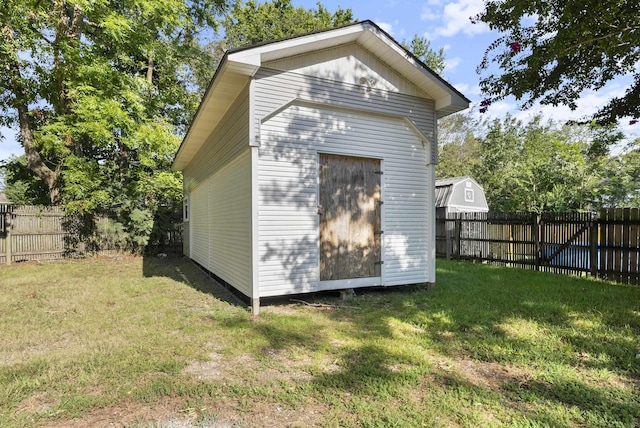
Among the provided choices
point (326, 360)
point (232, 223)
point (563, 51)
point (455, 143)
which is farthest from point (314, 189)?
point (455, 143)

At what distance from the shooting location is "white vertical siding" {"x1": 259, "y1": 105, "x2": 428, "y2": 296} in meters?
5.15

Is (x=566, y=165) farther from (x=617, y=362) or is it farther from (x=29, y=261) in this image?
(x=29, y=261)

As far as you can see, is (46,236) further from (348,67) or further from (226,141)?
(348,67)

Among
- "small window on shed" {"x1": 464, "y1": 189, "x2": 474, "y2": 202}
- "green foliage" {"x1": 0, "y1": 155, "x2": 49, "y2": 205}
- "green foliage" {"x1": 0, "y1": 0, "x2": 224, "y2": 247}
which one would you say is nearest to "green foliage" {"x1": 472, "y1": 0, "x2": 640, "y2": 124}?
"green foliage" {"x1": 0, "y1": 0, "x2": 224, "y2": 247}

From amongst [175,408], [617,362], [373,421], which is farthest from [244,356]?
[617,362]

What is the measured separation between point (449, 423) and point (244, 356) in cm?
202

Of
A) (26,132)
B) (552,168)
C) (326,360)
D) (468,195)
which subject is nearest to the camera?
(326,360)

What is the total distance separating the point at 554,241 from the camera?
839 centimetres

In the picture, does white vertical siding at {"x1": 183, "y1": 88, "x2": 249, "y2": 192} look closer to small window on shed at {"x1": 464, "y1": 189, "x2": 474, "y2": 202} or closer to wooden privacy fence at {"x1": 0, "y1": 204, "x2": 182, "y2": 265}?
wooden privacy fence at {"x1": 0, "y1": 204, "x2": 182, "y2": 265}

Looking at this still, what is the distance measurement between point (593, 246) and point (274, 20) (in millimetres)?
20576

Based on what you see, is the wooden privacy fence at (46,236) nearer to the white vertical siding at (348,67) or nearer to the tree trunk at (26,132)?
the tree trunk at (26,132)

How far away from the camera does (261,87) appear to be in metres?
5.00

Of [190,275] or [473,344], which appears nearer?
[473,344]

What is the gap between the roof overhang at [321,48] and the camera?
4.74 metres
